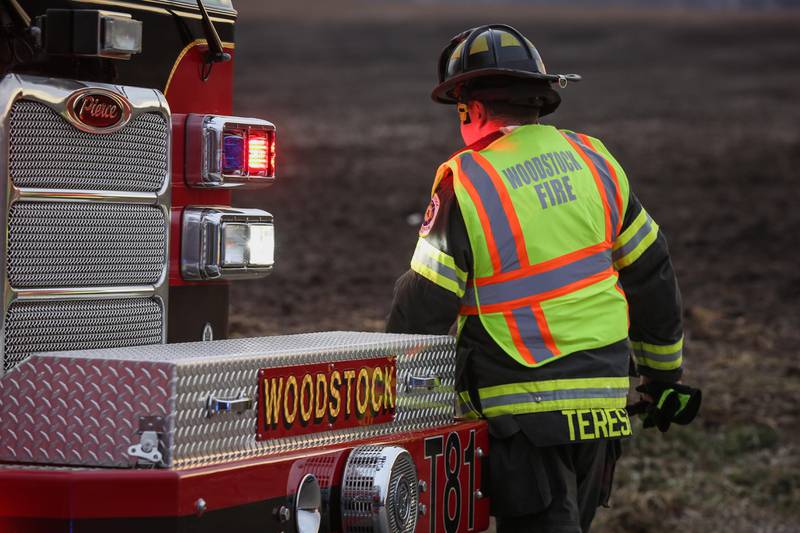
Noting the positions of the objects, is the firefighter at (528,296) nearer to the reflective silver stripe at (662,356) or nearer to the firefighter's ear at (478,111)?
the firefighter's ear at (478,111)

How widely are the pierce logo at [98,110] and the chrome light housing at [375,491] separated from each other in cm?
110

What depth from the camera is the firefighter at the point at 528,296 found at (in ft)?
13.4

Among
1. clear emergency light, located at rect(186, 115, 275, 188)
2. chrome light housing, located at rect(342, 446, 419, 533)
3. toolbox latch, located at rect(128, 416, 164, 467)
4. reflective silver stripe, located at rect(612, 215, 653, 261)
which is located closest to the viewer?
toolbox latch, located at rect(128, 416, 164, 467)

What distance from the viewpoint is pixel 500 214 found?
409cm

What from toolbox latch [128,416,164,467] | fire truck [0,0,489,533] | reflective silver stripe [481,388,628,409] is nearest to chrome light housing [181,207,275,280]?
fire truck [0,0,489,533]

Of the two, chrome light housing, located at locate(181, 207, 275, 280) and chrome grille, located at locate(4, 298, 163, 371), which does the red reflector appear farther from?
chrome grille, located at locate(4, 298, 163, 371)

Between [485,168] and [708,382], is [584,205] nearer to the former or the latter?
[485,168]

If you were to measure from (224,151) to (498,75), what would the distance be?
863 millimetres

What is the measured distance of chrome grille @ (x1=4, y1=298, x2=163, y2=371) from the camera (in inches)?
142

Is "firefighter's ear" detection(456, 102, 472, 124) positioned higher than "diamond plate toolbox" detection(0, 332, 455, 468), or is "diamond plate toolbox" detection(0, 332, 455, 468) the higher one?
"firefighter's ear" detection(456, 102, 472, 124)

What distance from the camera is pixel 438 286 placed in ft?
13.4

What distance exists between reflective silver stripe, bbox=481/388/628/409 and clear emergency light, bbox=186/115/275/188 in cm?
101

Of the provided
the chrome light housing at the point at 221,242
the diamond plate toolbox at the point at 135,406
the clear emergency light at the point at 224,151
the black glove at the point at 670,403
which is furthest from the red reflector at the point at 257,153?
the black glove at the point at 670,403

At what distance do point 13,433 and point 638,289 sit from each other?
2.07 metres
